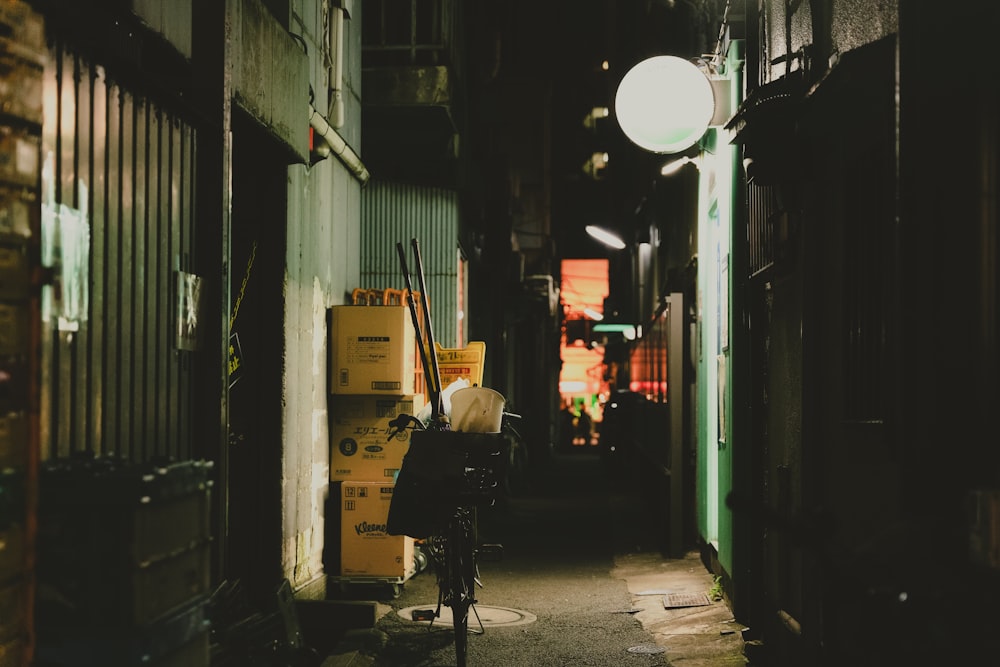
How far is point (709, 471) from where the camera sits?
43.1 feet

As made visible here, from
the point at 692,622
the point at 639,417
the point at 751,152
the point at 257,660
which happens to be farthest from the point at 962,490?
the point at 639,417

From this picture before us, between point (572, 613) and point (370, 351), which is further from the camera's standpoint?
point (370, 351)

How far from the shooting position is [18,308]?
4.43 meters

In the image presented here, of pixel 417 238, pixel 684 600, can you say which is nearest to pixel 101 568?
pixel 684 600

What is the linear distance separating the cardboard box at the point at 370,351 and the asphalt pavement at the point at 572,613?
2.39 meters

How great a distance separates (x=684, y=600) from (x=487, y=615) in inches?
87.6

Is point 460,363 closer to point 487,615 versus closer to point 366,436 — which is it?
point 366,436

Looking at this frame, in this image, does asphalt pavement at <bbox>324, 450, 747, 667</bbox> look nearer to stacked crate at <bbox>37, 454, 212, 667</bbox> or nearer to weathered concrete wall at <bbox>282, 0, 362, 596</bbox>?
weathered concrete wall at <bbox>282, 0, 362, 596</bbox>

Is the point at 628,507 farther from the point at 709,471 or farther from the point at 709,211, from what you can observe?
the point at 709,211

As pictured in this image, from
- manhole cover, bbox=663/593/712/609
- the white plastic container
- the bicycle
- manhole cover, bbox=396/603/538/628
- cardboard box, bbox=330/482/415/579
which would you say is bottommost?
manhole cover, bbox=396/603/538/628

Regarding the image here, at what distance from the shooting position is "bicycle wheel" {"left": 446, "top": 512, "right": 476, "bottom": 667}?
8039mm

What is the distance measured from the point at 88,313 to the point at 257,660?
3.47 m

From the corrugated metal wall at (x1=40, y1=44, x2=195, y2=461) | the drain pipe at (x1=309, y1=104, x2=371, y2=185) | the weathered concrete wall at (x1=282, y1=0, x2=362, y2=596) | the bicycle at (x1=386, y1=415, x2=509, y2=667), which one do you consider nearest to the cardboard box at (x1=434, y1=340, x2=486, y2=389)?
the weathered concrete wall at (x1=282, y1=0, x2=362, y2=596)

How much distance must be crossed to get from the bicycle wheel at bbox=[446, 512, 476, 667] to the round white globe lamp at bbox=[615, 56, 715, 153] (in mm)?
4586
